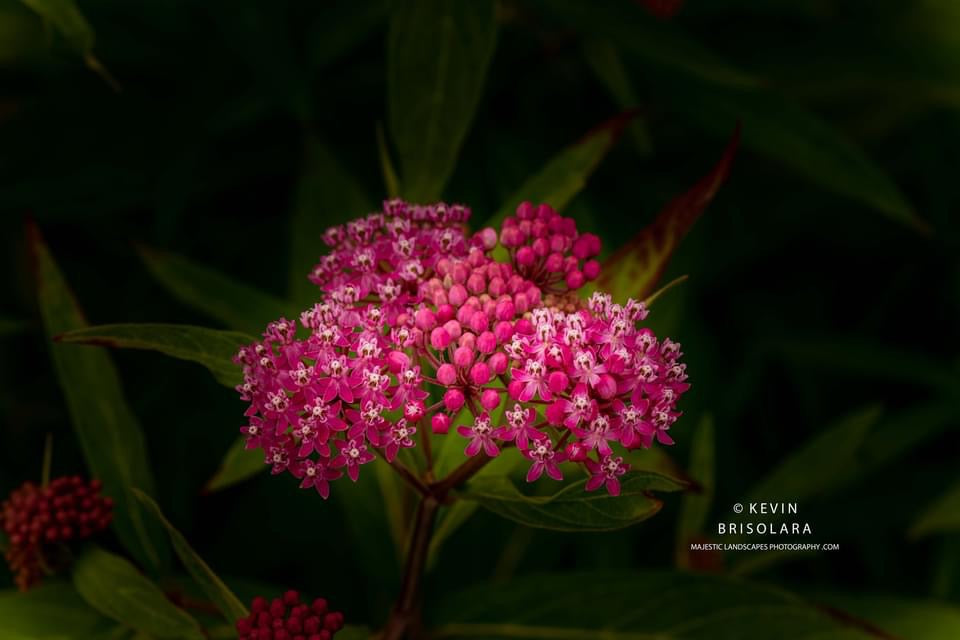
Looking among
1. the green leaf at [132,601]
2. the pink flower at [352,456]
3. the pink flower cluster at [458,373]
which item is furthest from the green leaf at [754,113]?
the green leaf at [132,601]

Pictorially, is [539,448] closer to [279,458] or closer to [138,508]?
[279,458]

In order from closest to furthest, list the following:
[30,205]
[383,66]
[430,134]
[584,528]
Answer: [584,528] < [430,134] < [30,205] < [383,66]

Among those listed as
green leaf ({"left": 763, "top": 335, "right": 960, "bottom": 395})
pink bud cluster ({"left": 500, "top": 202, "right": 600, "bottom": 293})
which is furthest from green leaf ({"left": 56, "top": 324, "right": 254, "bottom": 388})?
green leaf ({"left": 763, "top": 335, "right": 960, "bottom": 395})

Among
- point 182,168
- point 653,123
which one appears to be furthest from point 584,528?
point 653,123

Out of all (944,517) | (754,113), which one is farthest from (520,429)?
(754,113)

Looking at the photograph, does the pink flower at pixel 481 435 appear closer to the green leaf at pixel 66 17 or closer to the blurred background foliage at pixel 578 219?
the blurred background foliage at pixel 578 219

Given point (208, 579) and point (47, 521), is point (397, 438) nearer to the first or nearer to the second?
point (208, 579)

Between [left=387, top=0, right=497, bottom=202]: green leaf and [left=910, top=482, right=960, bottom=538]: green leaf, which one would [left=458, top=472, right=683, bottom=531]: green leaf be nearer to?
[left=387, top=0, right=497, bottom=202]: green leaf
